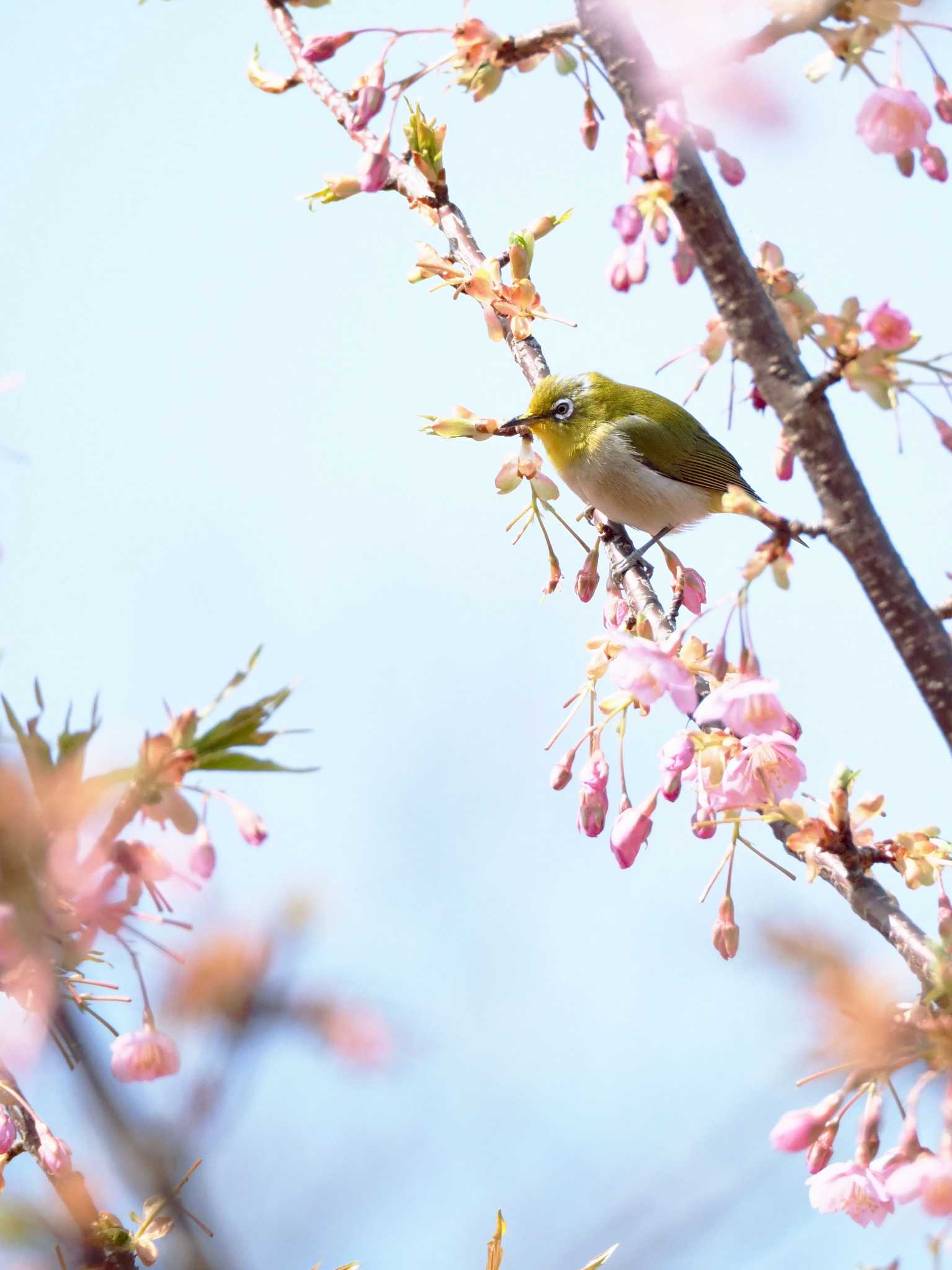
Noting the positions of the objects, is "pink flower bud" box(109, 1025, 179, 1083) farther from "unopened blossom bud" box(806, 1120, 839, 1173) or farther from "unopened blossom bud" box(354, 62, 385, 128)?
"unopened blossom bud" box(354, 62, 385, 128)

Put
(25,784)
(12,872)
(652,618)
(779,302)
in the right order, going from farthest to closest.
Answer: (652,618) → (779,302) → (25,784) → (12,872)

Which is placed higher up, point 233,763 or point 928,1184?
point 233,763

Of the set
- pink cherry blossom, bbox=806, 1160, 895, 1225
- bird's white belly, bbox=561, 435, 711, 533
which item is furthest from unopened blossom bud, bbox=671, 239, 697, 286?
bird's white belly, bbox=561, 435, 711, 533

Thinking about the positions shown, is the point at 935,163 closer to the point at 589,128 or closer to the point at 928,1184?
the point at 589,128

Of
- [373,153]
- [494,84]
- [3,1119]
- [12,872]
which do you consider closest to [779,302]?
[494,84]

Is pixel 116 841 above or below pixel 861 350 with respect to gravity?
A: below

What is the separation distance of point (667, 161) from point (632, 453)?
384cm

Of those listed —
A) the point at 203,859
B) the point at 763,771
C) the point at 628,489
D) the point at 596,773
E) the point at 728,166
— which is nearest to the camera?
the point at 203,859

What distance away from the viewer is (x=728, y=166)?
1.85 meters

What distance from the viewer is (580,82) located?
2.36 meters

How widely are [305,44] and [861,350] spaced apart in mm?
1487

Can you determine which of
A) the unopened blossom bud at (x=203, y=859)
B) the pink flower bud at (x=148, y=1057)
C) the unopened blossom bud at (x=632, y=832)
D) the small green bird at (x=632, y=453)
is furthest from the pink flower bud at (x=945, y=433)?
the small green bird at (x=632, y=453)

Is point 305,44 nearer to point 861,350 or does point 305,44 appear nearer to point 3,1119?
point 861,350

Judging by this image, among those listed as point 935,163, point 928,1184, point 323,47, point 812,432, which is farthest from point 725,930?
point 323,47
